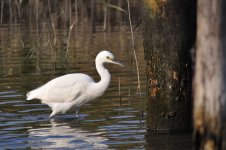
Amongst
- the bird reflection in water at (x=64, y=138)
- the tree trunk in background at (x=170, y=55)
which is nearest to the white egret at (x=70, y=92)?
the bird reflection in water at (x=64, y=138)

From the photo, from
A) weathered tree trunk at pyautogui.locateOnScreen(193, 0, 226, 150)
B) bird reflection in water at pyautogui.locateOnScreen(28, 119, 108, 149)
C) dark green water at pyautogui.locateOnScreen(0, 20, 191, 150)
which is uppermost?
weathered tree trunk at pyautogui.locateOnScreen(193, 0, 226, 150)

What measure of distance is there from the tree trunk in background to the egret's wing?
2.86m

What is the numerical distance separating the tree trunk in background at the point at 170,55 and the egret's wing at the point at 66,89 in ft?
9.39

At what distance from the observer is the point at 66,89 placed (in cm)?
1231

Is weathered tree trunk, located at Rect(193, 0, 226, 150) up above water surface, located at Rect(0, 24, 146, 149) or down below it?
above

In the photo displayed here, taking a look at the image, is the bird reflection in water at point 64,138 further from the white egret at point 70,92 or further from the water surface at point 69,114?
the white egret at point 70,92

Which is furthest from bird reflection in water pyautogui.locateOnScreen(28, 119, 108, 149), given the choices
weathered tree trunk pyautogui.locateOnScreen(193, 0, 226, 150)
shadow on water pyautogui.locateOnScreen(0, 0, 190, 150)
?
weathered tree trunk pyautogui.locateOnScreen(193, 0, 226, 150)

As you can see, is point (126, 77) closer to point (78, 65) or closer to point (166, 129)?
point (78, 65)

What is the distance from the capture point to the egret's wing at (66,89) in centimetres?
1227

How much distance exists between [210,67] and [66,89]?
6.68m

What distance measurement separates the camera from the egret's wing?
12.3 meters

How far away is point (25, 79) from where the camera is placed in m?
15.5

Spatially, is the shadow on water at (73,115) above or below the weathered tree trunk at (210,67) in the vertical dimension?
below

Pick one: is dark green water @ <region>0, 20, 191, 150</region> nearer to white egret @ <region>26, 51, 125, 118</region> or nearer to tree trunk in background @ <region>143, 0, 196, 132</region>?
white egret @ <region>26, 51, 125, 118</region>
